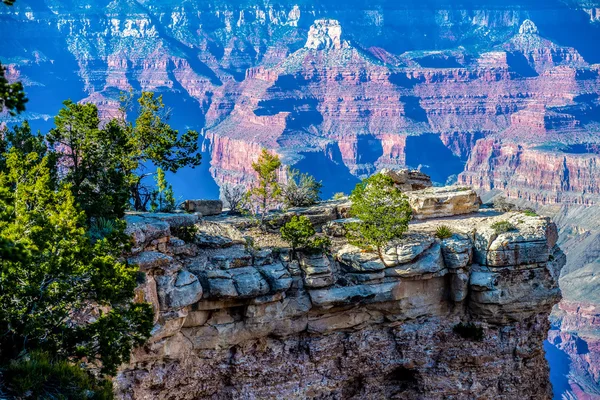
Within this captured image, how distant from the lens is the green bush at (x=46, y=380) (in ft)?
68.1

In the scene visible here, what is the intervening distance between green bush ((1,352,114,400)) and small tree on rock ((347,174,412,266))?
1341cm

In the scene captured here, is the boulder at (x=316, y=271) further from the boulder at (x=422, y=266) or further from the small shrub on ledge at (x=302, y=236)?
the boulder at (x=422, y=266)

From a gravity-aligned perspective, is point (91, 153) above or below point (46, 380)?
above

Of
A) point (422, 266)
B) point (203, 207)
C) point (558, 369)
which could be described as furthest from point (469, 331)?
point (558, 369)

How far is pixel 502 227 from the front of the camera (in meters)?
35.2

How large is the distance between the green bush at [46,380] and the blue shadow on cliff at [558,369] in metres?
101

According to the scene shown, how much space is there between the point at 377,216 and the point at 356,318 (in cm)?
393

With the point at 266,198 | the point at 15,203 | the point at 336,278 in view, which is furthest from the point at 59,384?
the point at 266,198

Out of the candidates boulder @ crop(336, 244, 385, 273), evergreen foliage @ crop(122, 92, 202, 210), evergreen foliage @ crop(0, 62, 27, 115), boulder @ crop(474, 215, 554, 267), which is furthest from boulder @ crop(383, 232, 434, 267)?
evergreen foliage @ crop(0, 62, 27, 115)

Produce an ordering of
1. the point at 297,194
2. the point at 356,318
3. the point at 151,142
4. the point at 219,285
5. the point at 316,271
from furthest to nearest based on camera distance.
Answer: the point at 297,194, the point at 151,142, the point at 356,318, the point at 316,271, the point at 219,285

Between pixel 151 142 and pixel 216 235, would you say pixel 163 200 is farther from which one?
pixel 216 235

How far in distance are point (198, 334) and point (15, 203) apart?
10042 millimetres

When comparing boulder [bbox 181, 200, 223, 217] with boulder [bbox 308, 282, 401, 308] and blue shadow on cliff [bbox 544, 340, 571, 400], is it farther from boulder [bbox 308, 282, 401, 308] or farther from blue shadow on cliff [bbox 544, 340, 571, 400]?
blue shadow on cliff [bbox 544, 340, 571, 400]

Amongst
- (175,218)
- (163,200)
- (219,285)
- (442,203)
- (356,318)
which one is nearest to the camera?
(219,285)
